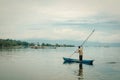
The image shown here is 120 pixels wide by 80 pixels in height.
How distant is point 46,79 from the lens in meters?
6.58

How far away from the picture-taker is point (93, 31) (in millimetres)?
9336

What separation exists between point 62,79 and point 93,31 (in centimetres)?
327

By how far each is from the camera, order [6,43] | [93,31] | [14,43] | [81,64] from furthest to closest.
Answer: [14,43] < [6,43] < [81,64] < [93,31]

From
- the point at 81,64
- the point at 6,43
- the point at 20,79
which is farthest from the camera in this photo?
the point at 6,43

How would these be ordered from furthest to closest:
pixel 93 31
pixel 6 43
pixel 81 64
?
pixel 6 43 < pixel 81 64 < pixel 93 31

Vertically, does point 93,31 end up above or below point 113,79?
above

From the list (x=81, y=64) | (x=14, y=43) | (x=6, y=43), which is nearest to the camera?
(x=81, y=64)

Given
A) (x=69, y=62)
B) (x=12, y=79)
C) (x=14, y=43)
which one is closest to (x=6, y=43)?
(x=14, y=43)

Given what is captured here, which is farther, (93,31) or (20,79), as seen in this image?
(93,31)

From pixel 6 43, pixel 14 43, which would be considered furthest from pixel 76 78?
pixel 14 43

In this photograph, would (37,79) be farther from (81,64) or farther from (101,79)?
(81,64)

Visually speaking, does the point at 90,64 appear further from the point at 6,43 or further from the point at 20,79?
the point at 6,43

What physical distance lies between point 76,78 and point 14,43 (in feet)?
95.4

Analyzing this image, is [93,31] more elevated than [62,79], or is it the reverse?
[93,31]
